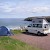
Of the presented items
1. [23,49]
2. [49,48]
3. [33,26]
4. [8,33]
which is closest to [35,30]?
[33,26]

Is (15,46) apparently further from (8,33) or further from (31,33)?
(31,33)

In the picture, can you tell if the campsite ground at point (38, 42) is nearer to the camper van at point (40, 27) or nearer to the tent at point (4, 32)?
the camper van at point (40, 27)

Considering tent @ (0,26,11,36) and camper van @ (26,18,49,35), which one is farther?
camper van @ (26,18,49,35)

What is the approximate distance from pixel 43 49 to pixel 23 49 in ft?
6.93

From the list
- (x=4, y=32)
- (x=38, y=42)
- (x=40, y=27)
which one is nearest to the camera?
(x=38, y=42)

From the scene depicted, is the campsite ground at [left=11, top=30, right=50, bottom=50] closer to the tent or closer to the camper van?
the camper van

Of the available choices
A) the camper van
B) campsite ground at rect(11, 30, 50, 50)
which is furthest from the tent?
the camper van

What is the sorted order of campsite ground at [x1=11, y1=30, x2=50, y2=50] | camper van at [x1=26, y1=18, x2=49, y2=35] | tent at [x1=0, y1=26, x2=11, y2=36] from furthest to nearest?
1. camper van at [x1=26, y1=18, x2=49, y2=35]
2. tent at [x1=0, y1=26, x2=11, y2=36]
3. campsite ground at [x1=11, y1=30, x2=50, y2=50]

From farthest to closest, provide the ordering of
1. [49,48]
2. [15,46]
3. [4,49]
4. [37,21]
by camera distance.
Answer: [37,21], [49,48], [15,46], [4,49]

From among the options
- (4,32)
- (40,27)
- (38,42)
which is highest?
(40,27)

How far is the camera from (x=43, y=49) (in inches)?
684

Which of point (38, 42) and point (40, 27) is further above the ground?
point (40, 27)

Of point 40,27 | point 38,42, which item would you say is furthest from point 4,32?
point 38,42

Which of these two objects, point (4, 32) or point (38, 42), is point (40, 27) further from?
point (38, 42)
